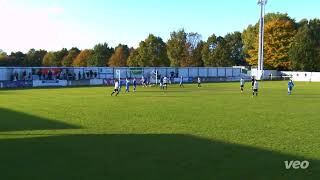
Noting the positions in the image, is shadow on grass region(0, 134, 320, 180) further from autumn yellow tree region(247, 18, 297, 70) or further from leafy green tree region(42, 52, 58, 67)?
leafy green tree region(42, 52, 58, 67)

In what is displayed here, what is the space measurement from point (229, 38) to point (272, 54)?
1093 inches

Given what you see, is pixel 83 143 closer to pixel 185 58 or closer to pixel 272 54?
pixel 272 54

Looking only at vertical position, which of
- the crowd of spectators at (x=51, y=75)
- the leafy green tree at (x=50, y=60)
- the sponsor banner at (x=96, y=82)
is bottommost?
the sponsor banner at (x=96, y=82)

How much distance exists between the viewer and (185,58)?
114 meters

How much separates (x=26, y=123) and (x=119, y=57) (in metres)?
104

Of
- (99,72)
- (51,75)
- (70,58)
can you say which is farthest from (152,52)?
(51,75)

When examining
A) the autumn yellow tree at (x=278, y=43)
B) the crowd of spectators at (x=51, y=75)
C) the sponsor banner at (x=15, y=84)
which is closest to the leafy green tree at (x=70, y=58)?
the autumn yellow tree at (x=278, y=43)

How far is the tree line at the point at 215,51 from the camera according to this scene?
321ft

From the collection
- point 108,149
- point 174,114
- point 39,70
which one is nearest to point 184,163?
point 108,149

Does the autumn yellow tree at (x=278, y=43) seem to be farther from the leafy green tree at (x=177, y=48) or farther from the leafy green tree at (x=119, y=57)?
the leafy green tree at (x=119, y=57)

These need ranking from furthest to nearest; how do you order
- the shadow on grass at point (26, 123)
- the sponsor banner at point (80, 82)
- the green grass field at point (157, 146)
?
the sponsor banner at point (80, 82) → the shadow on grass at point (26, 123) → the green grass field at point (157, 146)

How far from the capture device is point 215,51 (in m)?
110

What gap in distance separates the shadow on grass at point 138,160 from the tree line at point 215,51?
85687 mm

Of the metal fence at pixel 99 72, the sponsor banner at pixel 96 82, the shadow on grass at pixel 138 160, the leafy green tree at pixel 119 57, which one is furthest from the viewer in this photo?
the leafy green tree at pixel 119 57
